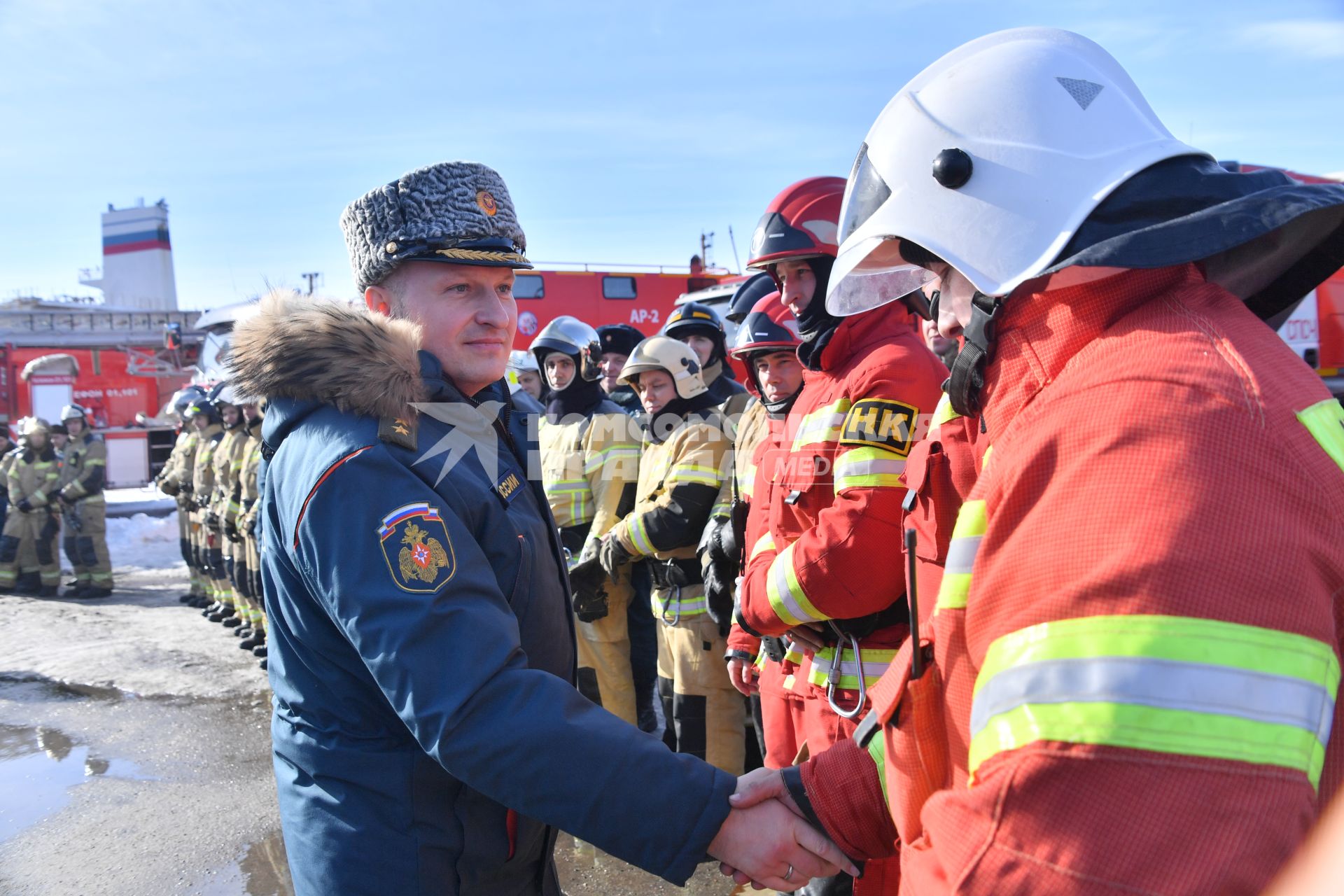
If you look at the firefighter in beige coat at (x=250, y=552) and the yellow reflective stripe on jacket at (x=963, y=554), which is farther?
the firefighter in beige coat at (x=250, y=552)

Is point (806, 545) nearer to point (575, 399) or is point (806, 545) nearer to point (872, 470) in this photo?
point (872, 470)

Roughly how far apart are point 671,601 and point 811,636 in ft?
5.87

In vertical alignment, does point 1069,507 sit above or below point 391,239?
below

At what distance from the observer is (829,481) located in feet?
9.24

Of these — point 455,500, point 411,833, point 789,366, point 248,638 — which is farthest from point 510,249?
point 248,638

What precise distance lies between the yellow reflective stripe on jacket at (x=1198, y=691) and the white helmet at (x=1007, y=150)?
0.52m

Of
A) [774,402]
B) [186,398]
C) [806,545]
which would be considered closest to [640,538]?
[774,402]

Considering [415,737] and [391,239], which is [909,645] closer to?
[415,737]

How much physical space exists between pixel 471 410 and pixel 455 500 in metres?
0.28

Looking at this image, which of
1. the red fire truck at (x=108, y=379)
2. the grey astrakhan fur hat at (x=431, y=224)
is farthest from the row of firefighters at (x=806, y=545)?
the red fire truck at (x=108, y=379)

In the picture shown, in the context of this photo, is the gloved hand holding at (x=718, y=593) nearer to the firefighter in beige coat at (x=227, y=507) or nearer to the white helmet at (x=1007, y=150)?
the white helmet at (x=1007, y=150)

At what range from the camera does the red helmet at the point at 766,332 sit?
3.86 meters

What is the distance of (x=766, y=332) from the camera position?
3.91 metres

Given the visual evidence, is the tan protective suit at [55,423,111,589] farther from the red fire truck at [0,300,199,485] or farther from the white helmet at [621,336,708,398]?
the white helmet at [621,336,708,398]
